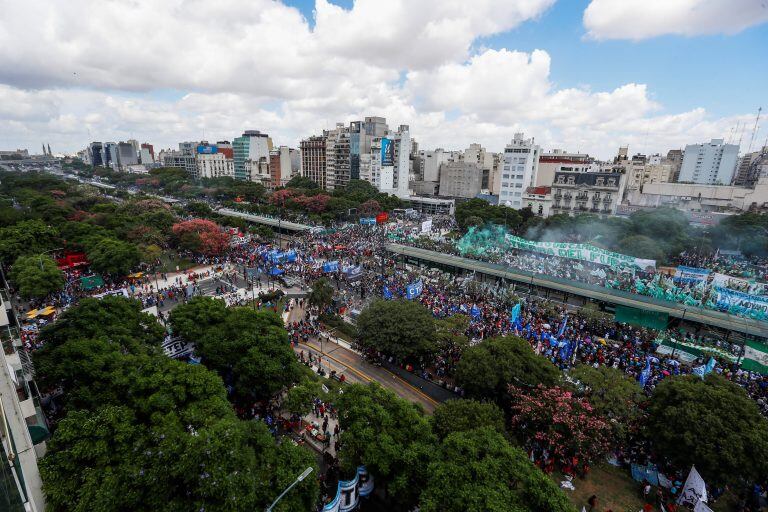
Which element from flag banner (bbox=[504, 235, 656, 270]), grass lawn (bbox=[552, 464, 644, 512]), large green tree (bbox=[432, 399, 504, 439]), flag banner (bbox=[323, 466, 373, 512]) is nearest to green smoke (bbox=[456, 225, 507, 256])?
flag banner (bbox=[504, 235, 656, 270])

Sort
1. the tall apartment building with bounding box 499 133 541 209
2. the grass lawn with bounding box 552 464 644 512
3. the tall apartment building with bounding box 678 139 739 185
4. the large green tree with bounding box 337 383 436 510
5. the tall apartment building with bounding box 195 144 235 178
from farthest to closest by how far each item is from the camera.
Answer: the tall apartment building with bounding box 195 144 235 178 < the tall apartment building with bounding box 678 139 739 185 < the tall apartment building with bounding box 499 133 541 209 < the grass lawn with bounding box 552 464 644 512 < the large green tree with bounding box 337 383 436 510

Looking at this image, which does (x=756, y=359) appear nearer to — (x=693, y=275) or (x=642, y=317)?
(x=642, y=317)

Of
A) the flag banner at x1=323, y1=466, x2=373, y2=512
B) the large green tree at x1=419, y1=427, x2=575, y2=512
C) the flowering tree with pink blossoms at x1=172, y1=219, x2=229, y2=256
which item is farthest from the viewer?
the flowering tree with pink blossoms at x1=172, y1=219, x2=229, y2=256

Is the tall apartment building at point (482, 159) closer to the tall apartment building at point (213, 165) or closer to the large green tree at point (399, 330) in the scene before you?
the tall apartment building at point (213, 165)

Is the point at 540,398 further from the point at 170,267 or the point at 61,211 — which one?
the point at 61,211

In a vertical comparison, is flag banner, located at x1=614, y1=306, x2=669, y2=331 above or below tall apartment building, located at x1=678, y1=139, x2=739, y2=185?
below

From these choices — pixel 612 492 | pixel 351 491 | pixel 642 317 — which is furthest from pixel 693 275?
pixel 351 491

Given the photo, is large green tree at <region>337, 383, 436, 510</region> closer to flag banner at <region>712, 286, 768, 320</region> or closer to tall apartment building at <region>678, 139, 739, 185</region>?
flag banner at <region>712, 286, 768, 320</region>
